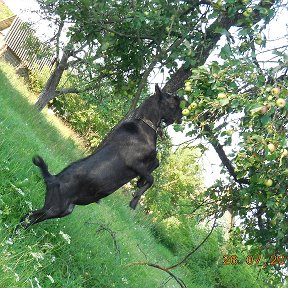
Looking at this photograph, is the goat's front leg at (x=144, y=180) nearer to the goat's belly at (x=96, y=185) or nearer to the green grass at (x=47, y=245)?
the goat's belly at (x=96, y=185)

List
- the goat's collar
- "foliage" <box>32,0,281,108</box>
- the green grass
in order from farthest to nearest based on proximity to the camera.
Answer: "foliage" <box>32,0,281,108</box> → the goat's collar → the green grass

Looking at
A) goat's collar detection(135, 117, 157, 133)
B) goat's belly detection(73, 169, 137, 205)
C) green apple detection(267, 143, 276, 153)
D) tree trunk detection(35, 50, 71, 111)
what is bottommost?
tree trunk detection(35, 50, 71, 111)

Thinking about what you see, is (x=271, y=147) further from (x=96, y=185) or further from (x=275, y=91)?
(x=96, y=185)

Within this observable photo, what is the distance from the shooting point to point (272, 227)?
6.04 m

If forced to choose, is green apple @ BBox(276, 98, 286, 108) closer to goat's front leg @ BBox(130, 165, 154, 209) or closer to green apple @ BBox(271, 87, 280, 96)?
green apple @ BBox(271, 87, 280, 96)

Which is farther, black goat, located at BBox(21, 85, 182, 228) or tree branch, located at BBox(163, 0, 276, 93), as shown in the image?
tree branch, located at BBox(163, 0, 276, 93)

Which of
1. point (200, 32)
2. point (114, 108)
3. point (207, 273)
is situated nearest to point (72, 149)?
point (114, 108)

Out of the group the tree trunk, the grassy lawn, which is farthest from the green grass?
the tree trunk

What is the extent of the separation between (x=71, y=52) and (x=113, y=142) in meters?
12.7

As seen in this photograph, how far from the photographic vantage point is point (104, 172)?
5684 mm

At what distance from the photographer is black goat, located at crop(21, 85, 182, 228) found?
5598 millimetres

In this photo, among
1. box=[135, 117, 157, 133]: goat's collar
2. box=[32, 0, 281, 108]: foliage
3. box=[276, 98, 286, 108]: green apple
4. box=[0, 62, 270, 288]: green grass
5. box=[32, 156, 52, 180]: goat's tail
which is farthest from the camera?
box=[32, 0, 281, 108]: foliage

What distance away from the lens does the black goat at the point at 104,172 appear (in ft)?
18.4

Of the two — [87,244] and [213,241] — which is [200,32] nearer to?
[87,244]
